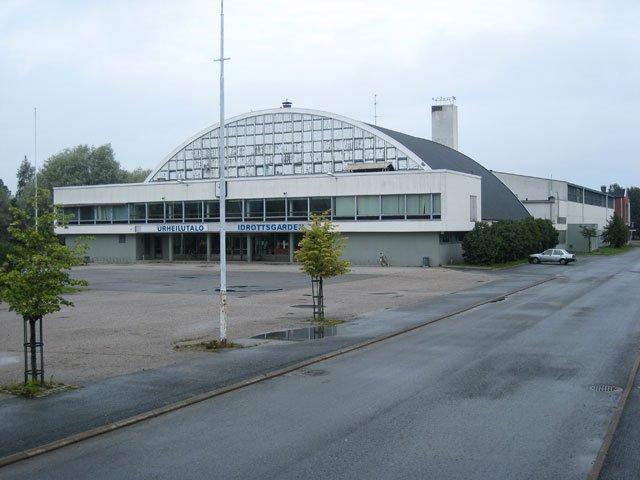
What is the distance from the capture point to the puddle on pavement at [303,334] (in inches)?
679

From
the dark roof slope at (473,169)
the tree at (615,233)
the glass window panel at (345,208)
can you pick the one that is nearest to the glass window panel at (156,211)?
the glass window panel at (345,208)

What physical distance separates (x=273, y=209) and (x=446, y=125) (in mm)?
31214

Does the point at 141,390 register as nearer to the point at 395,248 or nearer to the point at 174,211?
the point at 395,248

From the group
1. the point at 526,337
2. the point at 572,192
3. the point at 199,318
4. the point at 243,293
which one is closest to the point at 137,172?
the point at 572,192

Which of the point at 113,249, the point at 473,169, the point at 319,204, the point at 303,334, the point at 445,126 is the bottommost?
the point at 303,334

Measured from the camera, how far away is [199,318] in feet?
70.5

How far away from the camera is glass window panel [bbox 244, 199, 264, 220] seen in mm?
60312

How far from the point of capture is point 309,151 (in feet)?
243

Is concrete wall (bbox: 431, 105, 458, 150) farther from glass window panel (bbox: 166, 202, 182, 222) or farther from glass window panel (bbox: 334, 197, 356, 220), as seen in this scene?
glass window panel (bbox: 166, 202, 182, 222)

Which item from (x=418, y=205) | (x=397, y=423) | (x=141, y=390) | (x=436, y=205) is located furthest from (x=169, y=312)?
(x=418, y=205)

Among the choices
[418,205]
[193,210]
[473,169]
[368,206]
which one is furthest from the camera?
[473,169]

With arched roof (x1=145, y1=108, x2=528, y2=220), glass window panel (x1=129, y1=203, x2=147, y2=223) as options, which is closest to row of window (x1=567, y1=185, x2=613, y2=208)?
arched roof (x1=145, y1=108, x2=528, y2=220)

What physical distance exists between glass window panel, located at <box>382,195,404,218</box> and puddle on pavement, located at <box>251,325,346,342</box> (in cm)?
3582

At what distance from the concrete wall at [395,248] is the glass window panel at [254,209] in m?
8.93
